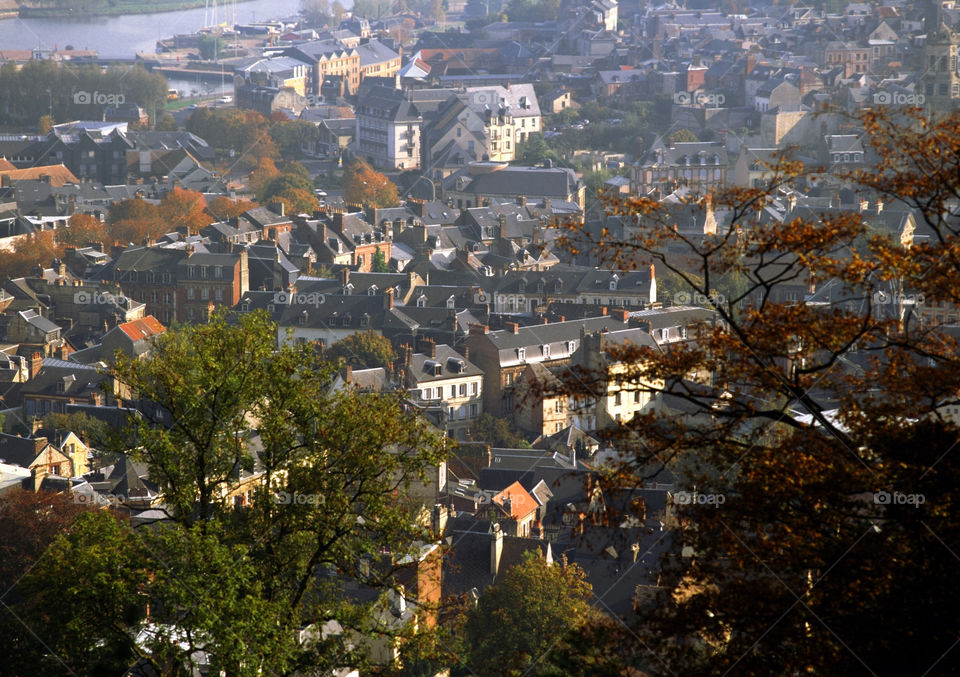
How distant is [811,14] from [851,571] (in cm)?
10088

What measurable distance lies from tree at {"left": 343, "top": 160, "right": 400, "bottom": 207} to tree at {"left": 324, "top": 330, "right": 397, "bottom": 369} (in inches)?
941

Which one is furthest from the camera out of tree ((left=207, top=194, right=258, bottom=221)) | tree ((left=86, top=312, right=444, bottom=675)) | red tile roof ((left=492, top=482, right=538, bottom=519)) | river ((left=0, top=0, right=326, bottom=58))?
river ((left=0, top=0, right=326, bottom=58))

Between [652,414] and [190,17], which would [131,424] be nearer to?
[652,414]

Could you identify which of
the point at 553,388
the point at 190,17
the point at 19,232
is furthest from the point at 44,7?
the point at 553,388

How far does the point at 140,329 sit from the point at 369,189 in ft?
Answer: 87.0

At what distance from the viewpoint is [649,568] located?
22688 mm

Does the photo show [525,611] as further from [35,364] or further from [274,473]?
[35,364]

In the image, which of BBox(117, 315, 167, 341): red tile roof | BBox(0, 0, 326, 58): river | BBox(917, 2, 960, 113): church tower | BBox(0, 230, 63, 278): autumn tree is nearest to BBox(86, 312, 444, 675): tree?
BBox(117, 315, 167, 341): red tile roof

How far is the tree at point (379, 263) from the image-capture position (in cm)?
5288

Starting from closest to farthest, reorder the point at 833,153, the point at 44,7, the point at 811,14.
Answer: the point at 833,153, the point at 811,14, the point at 44,7

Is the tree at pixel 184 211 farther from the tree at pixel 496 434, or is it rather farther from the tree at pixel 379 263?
the tree at pixel 496 434

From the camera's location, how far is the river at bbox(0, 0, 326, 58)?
138000mm

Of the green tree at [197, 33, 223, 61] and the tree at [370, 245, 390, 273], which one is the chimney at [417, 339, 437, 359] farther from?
the green tree at [197, 33, 223, 61]

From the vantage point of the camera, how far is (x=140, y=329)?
139ft
